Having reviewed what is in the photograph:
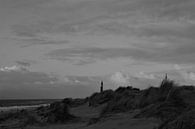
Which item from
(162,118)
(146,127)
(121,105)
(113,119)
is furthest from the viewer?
(121,105)

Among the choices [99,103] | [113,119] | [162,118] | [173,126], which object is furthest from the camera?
[99,103]

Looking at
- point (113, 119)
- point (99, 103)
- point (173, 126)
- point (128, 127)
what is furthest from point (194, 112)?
point (99, 103)

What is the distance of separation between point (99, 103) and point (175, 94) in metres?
10.6

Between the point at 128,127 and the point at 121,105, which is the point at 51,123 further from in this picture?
the point at 128,127

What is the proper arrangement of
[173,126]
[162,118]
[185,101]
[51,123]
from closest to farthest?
[173,126], [162,118], [185,101], [51,123]

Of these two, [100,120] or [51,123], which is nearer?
[100,120]

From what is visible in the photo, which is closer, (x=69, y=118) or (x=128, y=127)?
(x=128, y=127)

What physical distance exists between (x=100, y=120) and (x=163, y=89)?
16.9ft

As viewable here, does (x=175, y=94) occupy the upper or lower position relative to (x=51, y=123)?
upper

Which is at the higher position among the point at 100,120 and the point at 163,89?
the point at 163,89

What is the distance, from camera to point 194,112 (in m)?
9.27

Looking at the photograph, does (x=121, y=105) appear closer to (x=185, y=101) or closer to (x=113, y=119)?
(x=185, y=101)

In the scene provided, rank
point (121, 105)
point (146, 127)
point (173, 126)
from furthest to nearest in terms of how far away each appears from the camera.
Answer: point (121, 105), point (146, 127), point (173, 126)

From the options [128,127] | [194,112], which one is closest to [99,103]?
[128,127]
